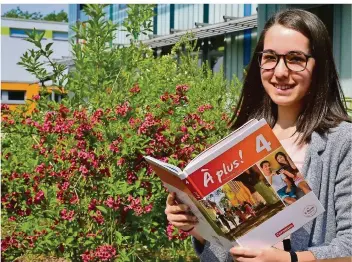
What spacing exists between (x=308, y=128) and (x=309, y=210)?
31 cm

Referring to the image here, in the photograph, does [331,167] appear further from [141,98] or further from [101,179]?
[141,98]

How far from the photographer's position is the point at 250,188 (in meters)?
1.74

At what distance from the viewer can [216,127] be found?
4852mm

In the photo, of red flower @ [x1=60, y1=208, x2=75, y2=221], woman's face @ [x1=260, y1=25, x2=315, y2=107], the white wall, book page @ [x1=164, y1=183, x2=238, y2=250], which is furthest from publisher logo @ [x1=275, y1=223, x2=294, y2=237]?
the white wall

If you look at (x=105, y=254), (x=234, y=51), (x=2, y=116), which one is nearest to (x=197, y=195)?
(x=105, y=254)

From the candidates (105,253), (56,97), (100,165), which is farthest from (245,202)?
(56,97)

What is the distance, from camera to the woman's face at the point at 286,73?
1943 millimetres

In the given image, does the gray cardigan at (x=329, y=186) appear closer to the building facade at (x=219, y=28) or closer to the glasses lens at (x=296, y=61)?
the glasses lens at (x=296, y=61)

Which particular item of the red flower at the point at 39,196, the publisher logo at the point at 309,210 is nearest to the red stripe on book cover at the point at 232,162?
the publisher logo at the point at 309,210

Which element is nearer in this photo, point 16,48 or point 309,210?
point 309,210

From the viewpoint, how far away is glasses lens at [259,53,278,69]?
197 centimetres

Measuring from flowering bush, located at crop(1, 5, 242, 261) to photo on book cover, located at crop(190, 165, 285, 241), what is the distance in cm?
241

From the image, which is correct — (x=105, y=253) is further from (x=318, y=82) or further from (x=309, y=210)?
(x=309, y=210)

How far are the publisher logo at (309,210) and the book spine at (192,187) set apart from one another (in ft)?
0.88
